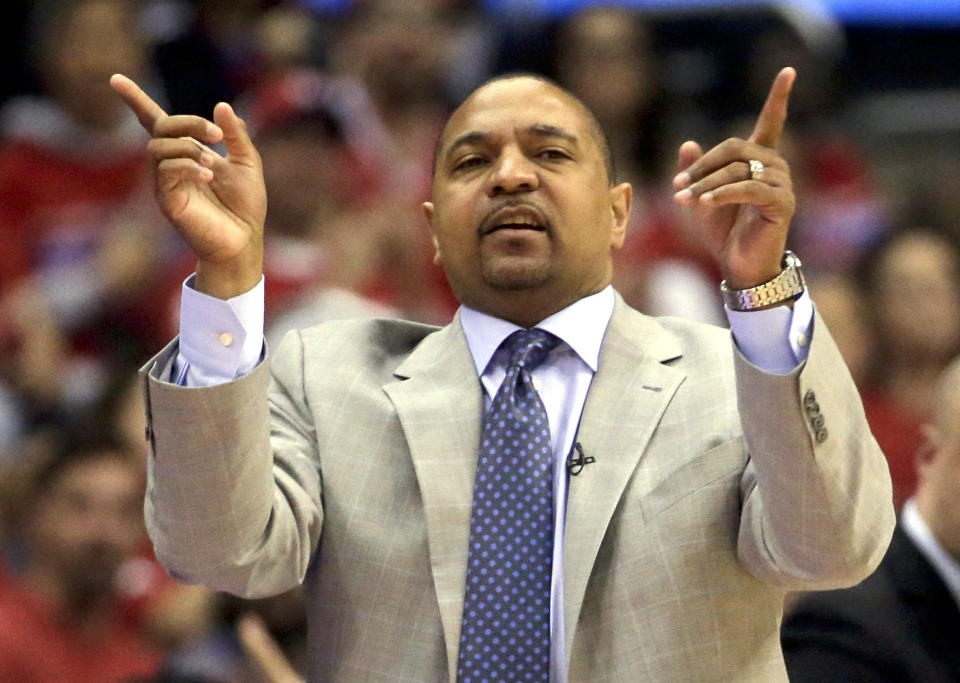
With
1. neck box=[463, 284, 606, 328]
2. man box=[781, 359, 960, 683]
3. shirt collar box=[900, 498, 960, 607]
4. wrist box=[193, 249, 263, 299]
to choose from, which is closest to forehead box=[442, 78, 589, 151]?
neck box=[463, 284, 606, 328]

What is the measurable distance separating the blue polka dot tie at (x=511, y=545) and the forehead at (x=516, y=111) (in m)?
0.38

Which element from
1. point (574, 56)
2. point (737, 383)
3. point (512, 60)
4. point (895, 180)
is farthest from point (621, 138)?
point (737, 383)

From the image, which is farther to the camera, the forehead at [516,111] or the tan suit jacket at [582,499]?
the forehead at [516,111]

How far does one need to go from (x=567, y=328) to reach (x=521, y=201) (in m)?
0.21

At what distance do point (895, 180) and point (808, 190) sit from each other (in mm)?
848

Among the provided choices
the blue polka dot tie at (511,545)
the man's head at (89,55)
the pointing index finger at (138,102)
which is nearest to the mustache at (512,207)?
the blue polka dot tie at (511,545)

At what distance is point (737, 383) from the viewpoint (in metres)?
2.18

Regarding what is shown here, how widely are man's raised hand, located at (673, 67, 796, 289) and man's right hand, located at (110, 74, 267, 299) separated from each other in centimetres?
60

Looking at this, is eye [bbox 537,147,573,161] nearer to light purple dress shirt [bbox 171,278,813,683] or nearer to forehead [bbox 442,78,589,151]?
forehead [bbox 442,78,589,151]

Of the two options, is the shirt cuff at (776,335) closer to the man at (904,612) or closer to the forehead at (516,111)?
the forehead at (516,111)

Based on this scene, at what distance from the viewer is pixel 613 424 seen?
2375mm

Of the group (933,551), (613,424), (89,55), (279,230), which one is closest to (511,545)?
(613,424)

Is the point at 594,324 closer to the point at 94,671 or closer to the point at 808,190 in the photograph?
the point at 94,671

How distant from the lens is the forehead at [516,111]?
8.29 feet
